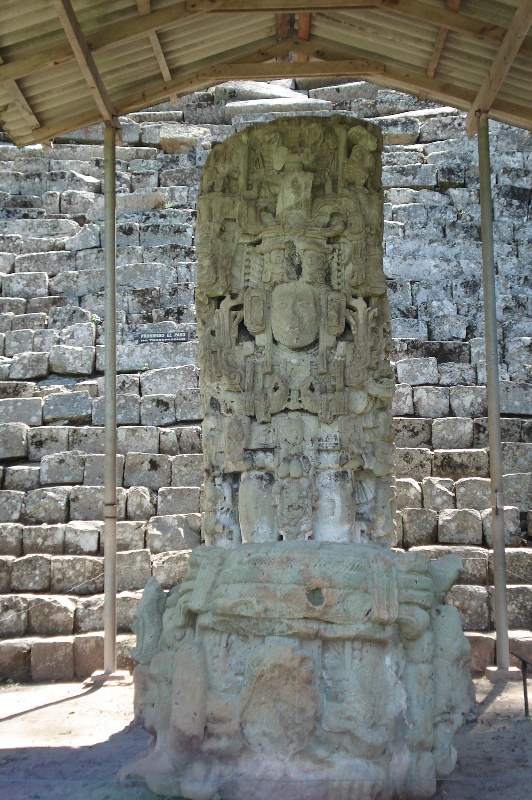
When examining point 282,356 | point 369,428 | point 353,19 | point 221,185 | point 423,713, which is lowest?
point 423,713

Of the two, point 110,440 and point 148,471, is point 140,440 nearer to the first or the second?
point 148,471

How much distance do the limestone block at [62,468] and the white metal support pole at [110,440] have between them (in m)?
1.63

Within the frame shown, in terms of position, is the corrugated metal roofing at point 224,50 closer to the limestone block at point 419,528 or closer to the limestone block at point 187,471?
the limestone block at point 187,471

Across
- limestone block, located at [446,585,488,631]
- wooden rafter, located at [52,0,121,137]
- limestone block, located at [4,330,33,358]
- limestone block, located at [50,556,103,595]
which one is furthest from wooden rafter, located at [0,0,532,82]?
limestone block, located at [446,585,488,631]

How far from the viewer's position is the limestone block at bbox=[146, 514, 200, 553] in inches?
304

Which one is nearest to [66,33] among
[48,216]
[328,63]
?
[328,63]

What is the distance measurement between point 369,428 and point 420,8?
3.21 m

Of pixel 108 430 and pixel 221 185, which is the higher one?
pixel 221 185

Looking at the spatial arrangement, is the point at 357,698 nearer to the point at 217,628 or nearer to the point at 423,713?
the point at 423,713

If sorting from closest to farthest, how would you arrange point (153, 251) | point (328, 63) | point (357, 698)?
point (357, 698)
point (328, 63)
point (153, 251)

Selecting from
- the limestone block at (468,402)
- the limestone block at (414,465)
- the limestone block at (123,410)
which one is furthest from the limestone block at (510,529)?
the limestone block at (123,410)

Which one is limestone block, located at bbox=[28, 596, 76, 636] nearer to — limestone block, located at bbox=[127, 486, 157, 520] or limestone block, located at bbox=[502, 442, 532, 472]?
limestone block, located at bbox=[127, 486, 157, 520]

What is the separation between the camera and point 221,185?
665 cm

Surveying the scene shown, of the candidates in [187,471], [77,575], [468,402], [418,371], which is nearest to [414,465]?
[468,402]
